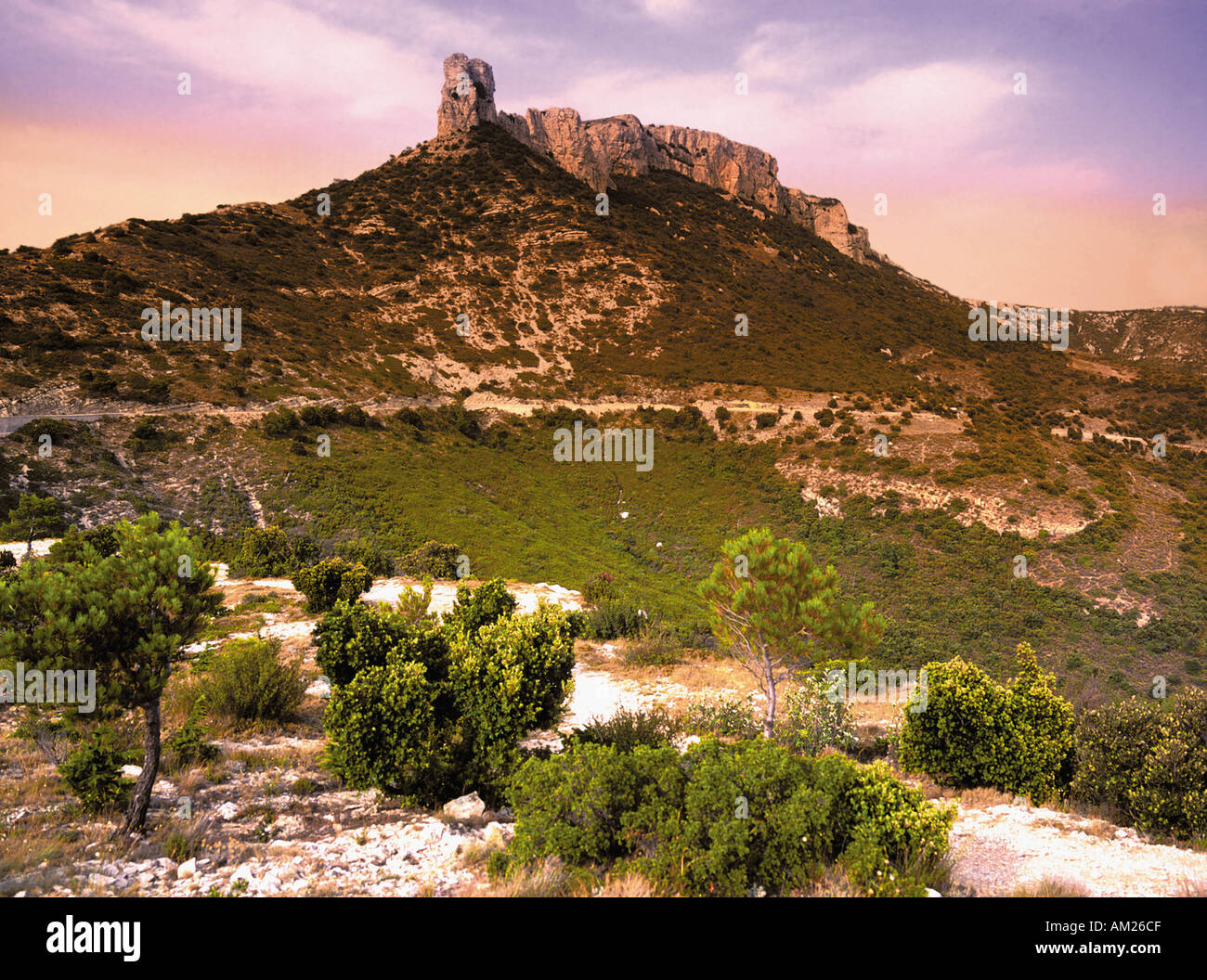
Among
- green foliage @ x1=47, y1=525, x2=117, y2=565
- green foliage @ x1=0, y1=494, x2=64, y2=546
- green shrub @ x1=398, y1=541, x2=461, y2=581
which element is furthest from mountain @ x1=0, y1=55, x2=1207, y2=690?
green foliage @ x1=47, y1=525, x2=117, y2=565

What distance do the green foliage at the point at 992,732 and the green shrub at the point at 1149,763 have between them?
0.44m

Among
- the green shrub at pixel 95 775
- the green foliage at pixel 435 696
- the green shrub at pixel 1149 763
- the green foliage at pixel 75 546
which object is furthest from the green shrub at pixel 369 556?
the green shrub at pixel 1149 763

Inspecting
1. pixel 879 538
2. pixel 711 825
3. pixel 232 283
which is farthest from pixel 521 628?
pixel 232 283

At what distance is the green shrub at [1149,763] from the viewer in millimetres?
7730

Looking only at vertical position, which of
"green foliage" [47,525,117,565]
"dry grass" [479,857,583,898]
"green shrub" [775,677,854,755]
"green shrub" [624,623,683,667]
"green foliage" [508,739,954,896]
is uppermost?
"green foliage" [47,525,117,565]

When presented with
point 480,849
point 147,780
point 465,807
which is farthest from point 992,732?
point 147,780

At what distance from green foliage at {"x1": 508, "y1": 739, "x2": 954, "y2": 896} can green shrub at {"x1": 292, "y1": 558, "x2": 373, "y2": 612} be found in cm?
1392

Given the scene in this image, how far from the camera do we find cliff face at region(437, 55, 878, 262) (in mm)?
94000

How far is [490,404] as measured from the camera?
5344 centimetres

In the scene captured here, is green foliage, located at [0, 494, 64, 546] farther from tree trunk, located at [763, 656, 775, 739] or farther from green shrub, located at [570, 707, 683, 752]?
tree trunk, located at [763, 656, 775, 739]

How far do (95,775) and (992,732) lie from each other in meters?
12.8
